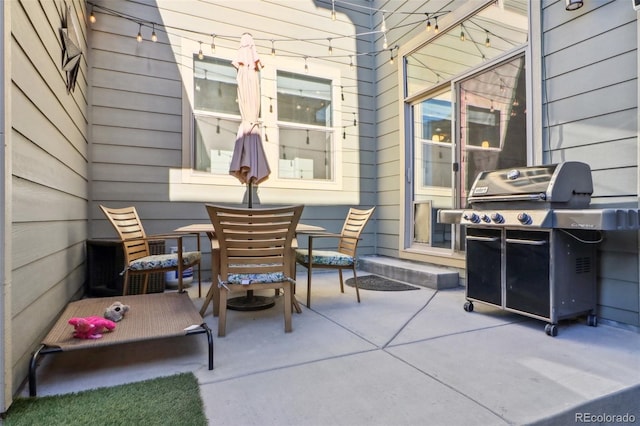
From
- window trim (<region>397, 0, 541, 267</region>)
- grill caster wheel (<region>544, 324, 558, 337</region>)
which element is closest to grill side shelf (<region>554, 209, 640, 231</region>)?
grill caster wheel (<region>544, 324, 558, 337</region>)

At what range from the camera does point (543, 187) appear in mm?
2375

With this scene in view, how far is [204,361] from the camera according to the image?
192 cm

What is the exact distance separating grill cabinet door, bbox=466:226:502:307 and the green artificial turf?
221cm

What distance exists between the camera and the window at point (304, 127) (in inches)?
185

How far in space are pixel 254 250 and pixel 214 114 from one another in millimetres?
2555

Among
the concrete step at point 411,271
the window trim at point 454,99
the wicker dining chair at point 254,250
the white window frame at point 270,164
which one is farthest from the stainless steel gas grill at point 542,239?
the white window frame at point 270,164

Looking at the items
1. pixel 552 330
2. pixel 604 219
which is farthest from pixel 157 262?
pixel 604 219

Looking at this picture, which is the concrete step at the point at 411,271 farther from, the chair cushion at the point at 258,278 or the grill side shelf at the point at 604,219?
the chair cushion at the point at 258,278

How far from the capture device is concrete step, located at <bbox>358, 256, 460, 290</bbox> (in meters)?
3.75

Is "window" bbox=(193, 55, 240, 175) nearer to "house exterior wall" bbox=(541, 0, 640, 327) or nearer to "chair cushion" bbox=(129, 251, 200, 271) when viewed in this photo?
"chair cushion" bbox=(129, 251, 200, 271)

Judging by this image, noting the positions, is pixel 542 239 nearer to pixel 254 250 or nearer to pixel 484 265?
pixel 484 265

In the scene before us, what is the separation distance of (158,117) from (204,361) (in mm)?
3105

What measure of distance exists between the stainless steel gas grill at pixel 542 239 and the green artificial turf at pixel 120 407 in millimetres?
2213

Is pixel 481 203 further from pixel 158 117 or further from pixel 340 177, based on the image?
pixel 158 117
